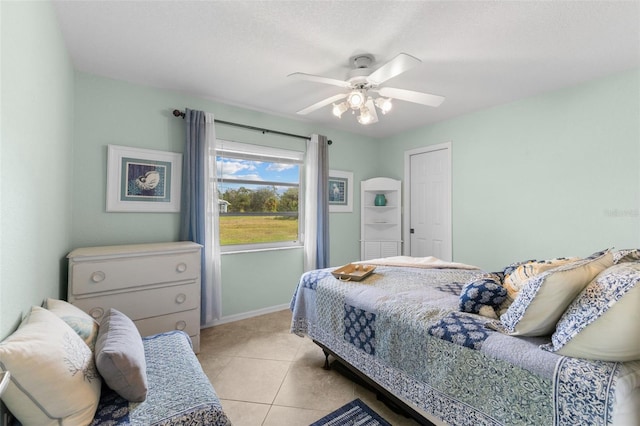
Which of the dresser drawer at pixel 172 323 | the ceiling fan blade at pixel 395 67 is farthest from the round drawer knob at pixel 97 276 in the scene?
the ceiling fan blade at pixel 395 67

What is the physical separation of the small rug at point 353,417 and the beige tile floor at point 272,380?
1.8 inches

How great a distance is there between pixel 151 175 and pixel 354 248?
2.89 meters

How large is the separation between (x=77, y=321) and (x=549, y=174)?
3940 millimetres

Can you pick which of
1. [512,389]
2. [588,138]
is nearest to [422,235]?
[588,138]

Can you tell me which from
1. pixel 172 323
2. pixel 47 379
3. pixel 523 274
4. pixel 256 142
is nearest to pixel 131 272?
pixel 172 323

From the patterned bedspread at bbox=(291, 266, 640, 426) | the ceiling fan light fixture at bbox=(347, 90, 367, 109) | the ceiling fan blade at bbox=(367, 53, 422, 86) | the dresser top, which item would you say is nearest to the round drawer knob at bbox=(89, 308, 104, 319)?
the dresser top

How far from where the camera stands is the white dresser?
208cm

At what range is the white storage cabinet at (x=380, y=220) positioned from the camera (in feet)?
14.3

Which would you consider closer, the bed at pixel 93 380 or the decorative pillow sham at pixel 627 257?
the bed at pixel 93 380

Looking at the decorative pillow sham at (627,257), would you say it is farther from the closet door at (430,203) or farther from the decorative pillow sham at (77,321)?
the decorative pillow sham at (77,321)

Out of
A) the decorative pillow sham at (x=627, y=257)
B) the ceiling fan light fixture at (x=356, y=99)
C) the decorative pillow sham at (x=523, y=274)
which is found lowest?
the decorative pillow sham at (x=523, y=274)

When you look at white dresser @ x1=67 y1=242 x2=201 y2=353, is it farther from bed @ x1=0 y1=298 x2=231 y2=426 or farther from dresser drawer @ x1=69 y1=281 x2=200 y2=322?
bed @ x1=0 y1=298 x2=231 y2=426

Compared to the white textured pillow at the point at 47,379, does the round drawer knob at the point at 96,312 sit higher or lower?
lower


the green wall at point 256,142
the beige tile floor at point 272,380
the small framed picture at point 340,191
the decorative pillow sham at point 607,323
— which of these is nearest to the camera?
the decorative pillow sham at point 607,323
